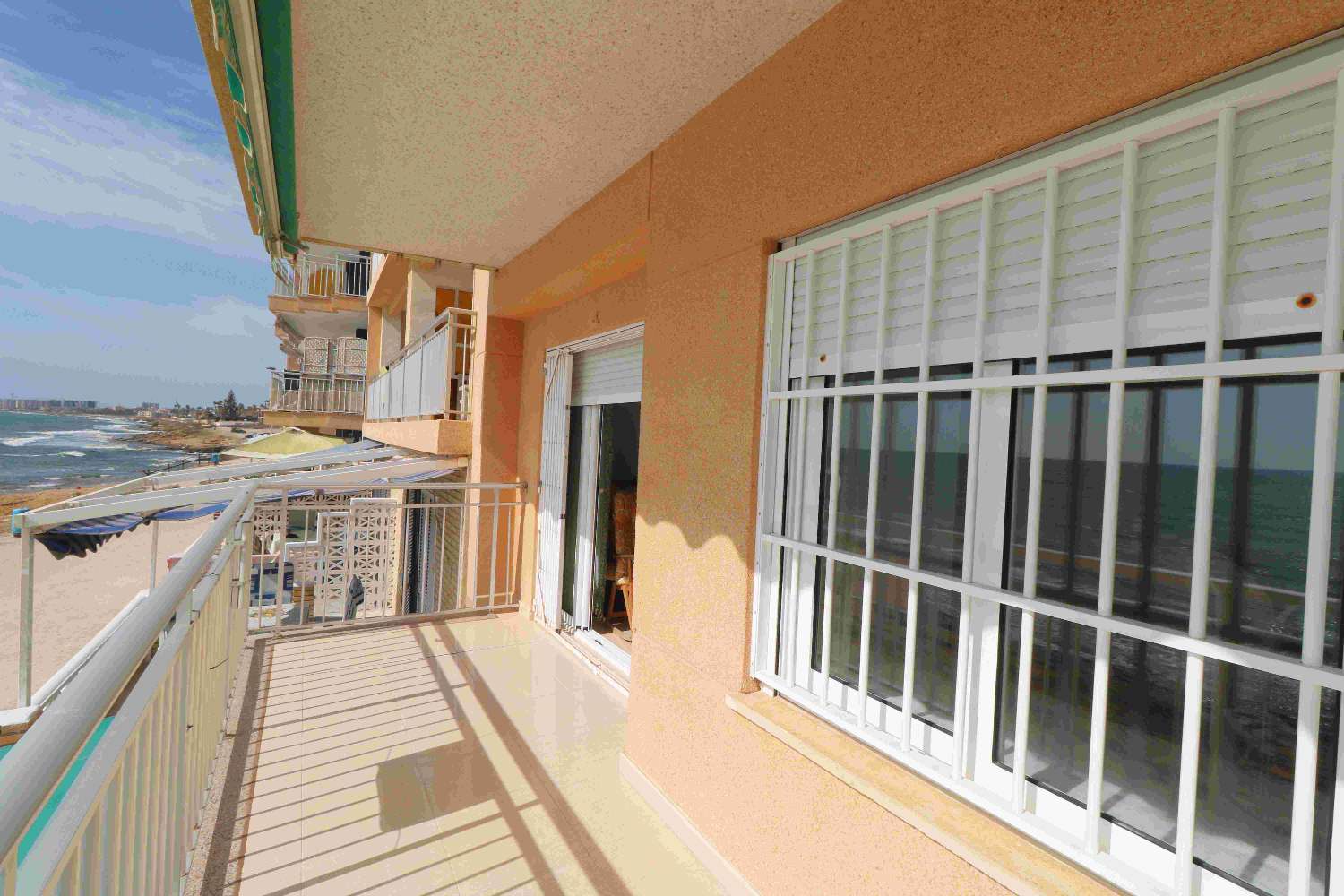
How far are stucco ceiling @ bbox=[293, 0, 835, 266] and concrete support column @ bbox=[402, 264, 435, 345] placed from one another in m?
7.07

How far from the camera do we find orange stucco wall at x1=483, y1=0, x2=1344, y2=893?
1.51m

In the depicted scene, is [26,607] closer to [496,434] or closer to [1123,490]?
[496,434]

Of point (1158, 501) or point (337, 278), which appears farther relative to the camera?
point (337, 278)

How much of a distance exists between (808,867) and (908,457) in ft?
4.69

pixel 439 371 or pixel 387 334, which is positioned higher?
pixel 387 334

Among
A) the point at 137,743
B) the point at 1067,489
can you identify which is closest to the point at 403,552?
the point at 137,743

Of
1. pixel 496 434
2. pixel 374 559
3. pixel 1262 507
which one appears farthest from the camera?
pixel 374 559

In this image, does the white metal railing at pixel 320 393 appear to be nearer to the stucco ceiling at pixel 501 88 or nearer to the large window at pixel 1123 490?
the stucco ceiling at pixel 501 88

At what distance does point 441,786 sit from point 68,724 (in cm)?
254

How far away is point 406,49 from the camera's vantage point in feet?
8.54

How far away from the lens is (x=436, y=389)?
24.3 feet

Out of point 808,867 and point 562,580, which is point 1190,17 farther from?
point 562,580

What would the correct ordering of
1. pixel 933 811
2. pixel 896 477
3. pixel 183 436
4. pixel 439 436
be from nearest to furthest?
pixel 933 811
pixel 896 477
pixel 439 436
pixel 183 436

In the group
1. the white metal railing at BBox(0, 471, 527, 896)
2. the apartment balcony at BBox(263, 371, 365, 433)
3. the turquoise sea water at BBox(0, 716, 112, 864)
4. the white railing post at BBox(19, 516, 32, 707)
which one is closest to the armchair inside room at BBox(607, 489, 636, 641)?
the white metal railing at BBox(0, 471, 527, 896)
